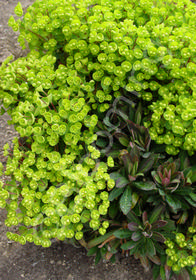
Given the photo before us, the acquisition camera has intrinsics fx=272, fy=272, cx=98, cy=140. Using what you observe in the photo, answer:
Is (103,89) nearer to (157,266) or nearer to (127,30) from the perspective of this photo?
(127,30)

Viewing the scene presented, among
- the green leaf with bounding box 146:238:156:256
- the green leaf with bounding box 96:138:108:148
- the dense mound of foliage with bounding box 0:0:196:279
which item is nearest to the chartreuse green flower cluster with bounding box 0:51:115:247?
the dense mound of foliage with bounding box 0:0:196:279

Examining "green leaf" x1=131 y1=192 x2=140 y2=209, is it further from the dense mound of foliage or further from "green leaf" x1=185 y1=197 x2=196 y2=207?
"green leaf" x1=185 y1=197 x2=196 y2=207

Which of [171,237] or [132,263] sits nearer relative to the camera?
[171,237]

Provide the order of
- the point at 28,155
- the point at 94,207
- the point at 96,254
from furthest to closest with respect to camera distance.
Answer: the point at 96,254 < the point at 28,155 < the point at 94,207

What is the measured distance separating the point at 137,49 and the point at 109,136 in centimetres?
64

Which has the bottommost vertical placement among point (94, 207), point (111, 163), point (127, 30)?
point (94, 207)

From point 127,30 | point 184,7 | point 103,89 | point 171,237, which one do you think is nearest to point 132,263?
point 171,237

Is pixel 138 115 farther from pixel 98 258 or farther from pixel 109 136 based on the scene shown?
pixel 98 258

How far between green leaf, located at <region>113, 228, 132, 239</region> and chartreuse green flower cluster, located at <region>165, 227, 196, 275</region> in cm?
26

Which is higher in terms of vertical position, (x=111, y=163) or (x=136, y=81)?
(x=136, y=81)

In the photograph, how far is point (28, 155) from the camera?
74.6 inches

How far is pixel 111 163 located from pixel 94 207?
31 centimetres

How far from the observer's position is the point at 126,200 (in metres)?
1.84

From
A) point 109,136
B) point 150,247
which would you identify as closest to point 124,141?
point 109,136
